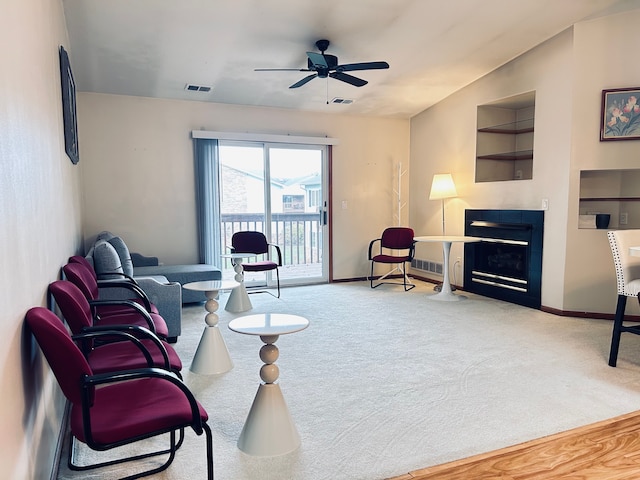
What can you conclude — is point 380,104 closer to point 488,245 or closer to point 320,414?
point 488,245

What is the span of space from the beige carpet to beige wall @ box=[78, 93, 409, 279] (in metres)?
1.50

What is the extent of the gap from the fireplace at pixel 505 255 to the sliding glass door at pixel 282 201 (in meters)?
2.08

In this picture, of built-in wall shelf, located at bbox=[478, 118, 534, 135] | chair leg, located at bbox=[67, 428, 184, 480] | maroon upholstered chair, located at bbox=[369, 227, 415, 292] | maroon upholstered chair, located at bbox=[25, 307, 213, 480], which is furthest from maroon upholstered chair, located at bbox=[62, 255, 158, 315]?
built-in wall shelf, located at bbox=[478, 118, 534, 135]

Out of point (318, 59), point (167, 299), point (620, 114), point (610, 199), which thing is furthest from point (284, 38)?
point (610, 199)

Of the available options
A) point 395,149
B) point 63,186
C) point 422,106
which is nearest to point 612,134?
point 422,106

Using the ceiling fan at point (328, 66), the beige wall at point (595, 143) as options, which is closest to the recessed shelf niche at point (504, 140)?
the beige wall at point (595, 143)

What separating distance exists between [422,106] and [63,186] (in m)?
4.85

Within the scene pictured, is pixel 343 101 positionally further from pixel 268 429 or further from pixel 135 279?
pixel 268 429

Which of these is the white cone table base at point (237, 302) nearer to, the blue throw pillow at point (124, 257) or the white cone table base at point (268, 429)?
the blue throw pillow at point (124, 257)

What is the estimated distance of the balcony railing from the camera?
236 inches

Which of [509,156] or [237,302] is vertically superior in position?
[509,156]

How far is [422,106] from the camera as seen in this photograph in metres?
6.25

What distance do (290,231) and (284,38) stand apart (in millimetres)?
2899

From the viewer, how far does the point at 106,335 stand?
1.92 meters
